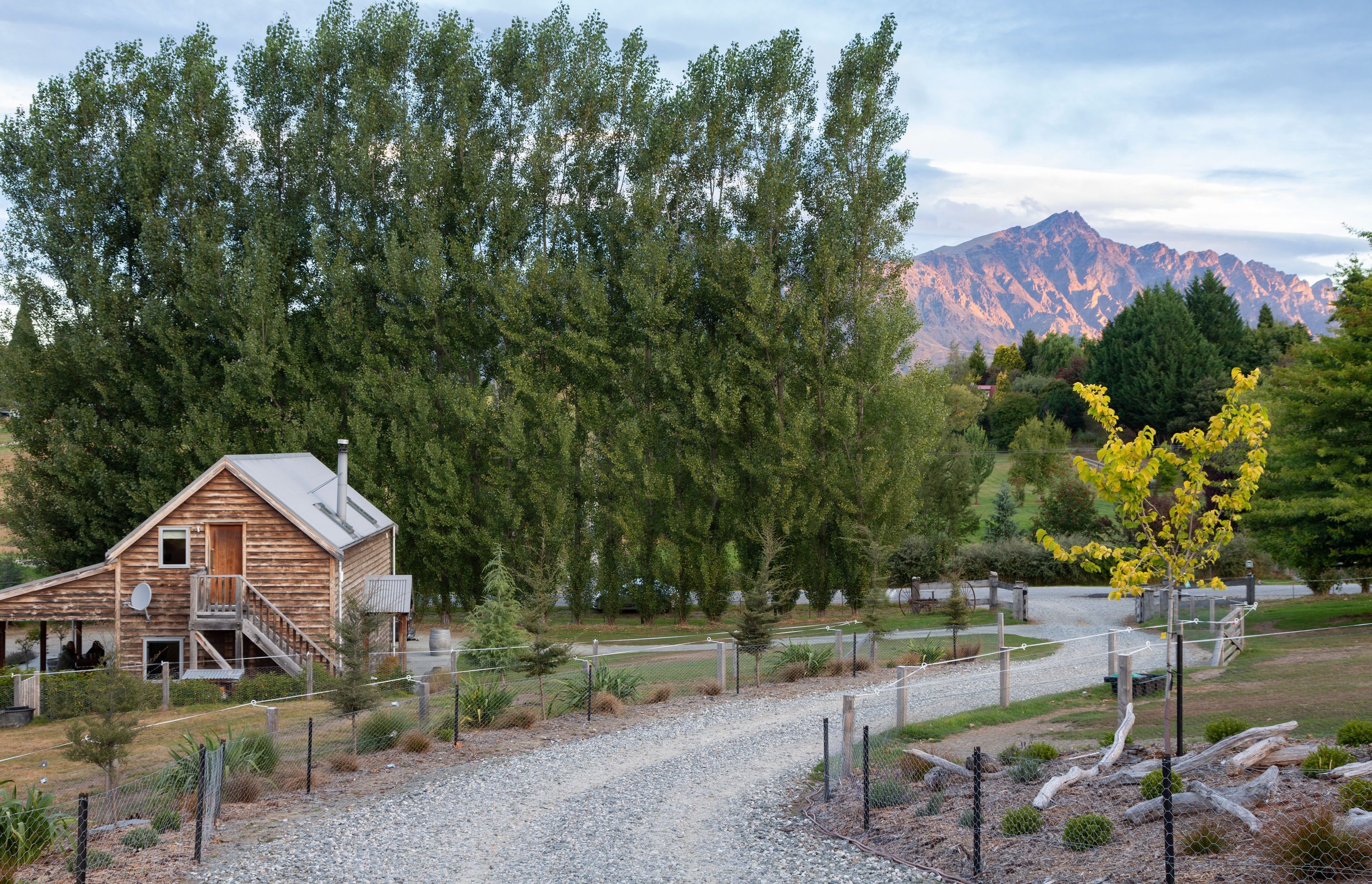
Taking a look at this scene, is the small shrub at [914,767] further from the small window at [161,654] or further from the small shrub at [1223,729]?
the small window at [161,654]

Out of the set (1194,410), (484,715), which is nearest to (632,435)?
(484,715)

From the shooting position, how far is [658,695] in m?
20.4

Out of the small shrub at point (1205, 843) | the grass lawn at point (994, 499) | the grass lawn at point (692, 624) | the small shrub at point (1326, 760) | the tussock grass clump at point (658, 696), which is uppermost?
the grass lawn at point (994, 499)

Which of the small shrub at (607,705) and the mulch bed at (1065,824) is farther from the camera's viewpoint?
the small shrub at (607,705)

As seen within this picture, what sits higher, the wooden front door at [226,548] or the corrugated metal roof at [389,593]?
the wooden front door at [226,548]

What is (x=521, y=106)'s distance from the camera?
39125 millimetres

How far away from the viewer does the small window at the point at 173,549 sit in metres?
26.5

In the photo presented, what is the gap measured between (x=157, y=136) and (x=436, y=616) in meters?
21.0

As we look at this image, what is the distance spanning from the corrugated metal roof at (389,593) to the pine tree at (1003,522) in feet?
100

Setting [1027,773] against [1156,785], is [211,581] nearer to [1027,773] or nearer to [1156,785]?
[1027,773]

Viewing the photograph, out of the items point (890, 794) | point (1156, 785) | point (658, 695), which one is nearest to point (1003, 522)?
point (658, 695)

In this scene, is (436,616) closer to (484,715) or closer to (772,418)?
(772,418)

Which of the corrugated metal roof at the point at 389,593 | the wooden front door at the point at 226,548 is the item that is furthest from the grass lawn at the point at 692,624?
the wooden front door at the point at 226,548

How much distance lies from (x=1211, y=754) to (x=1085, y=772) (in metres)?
1.25
